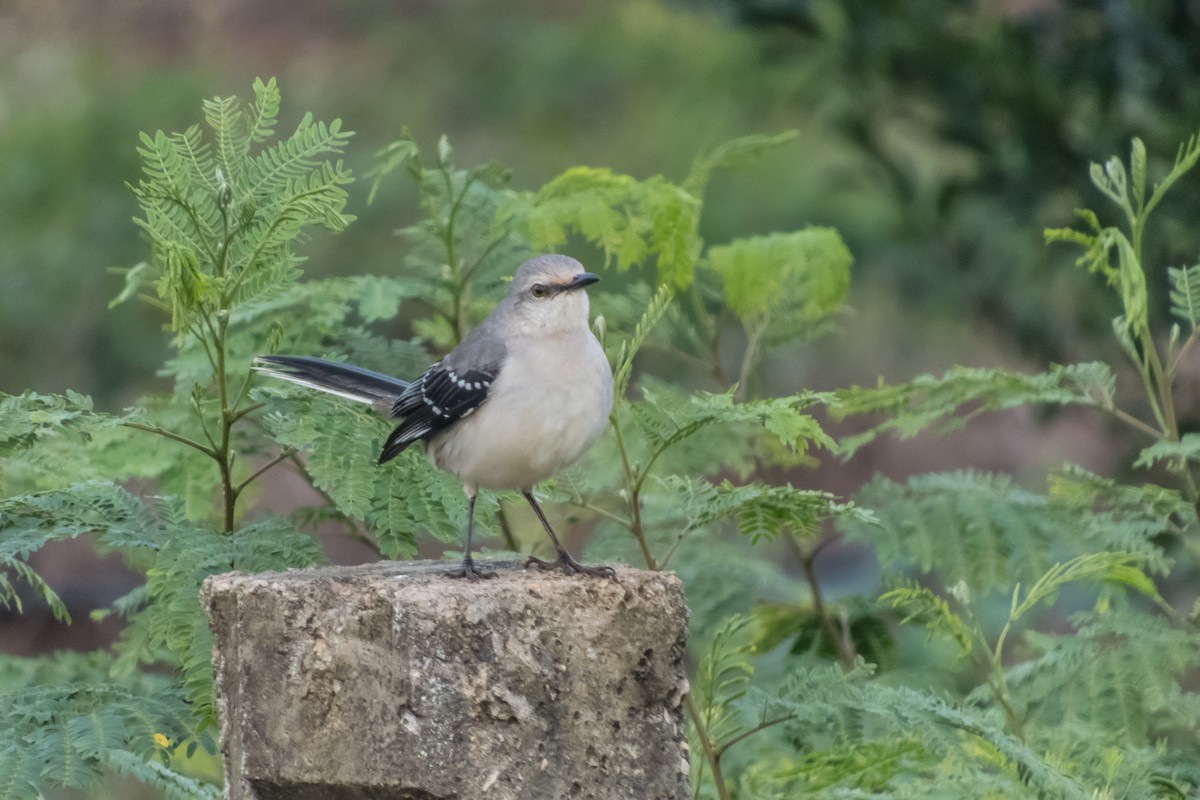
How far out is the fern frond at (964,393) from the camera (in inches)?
142

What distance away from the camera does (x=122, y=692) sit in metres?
3.02

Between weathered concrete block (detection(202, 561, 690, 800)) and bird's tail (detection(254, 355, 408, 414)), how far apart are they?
2.29ft

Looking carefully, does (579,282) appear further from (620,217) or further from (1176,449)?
(1176,449)

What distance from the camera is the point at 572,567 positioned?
2.92 m

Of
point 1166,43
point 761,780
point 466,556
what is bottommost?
point 761,780

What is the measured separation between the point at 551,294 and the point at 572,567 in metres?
0.74

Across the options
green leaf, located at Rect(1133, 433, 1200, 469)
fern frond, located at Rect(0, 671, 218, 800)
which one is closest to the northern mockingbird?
fern frond, located at Rect(0, 671, 218, 800)

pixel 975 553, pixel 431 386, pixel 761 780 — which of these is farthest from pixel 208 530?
pixel 975 553

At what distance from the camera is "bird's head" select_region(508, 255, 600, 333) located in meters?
3.30

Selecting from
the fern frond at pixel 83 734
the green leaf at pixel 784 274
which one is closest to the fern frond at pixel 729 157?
the green leaf at pixel 784 274

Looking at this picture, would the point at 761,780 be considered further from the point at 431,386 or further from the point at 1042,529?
the point at 431,386

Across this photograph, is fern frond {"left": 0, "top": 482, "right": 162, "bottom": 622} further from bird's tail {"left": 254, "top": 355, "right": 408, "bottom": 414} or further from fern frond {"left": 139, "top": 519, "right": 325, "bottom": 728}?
bird's tail {"left": 254, "top": 355, "right": 408, "bottom": 414}

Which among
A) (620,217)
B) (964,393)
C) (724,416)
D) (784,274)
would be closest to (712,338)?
(784,274)

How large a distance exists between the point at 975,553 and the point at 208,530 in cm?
199
